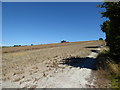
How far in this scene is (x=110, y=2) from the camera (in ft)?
45.8

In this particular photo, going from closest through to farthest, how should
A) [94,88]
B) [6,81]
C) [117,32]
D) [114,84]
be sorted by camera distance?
[94,88] → [114,84] → [6,81] → [117,32]

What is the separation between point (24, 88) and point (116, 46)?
8453 mm

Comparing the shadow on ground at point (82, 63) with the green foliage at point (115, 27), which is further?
the shadow on ground at point (82, 63)

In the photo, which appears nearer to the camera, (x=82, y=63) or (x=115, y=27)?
(x=115, y=27)

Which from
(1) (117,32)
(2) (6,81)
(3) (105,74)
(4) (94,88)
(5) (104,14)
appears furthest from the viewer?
(5) (104,14)

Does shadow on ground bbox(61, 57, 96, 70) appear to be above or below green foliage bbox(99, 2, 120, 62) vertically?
below

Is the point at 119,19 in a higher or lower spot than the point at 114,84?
higher

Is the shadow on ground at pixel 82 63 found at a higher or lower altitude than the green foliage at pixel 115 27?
lower

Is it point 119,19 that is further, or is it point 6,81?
point 119,19

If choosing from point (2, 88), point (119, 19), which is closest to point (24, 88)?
point (2, 88)

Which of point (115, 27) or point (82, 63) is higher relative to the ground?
point (115, 27)

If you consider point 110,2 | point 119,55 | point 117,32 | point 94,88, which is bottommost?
point 94,88

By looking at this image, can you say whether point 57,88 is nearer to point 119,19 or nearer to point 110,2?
point 119,19

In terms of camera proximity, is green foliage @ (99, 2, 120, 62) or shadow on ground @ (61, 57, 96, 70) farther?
shadow on ground @ (61, 57, 96, 70)
